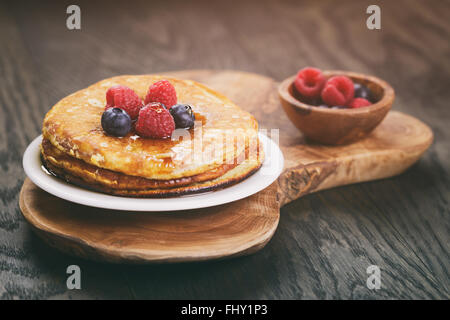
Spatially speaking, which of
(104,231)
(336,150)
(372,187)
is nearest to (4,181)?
(104,231)

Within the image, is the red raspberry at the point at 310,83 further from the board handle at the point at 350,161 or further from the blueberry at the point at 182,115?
the blueberry at the point at 182,115

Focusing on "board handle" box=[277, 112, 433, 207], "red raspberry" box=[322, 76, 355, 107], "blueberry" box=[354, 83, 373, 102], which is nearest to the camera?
"board handle" box=[277, 112, 433, 207]

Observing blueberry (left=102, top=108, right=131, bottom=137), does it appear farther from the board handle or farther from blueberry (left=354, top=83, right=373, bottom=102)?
blueberry (left=354, top=83, right=373, bottom=102)

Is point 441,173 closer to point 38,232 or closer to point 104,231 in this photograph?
point 104,231

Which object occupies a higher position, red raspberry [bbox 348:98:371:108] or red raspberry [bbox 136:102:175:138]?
red raspberry [bbox 136:102:175:138]

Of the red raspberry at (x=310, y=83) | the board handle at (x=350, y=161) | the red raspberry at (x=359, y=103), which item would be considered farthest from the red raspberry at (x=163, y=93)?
the red raspberry at (x=359, y=103)

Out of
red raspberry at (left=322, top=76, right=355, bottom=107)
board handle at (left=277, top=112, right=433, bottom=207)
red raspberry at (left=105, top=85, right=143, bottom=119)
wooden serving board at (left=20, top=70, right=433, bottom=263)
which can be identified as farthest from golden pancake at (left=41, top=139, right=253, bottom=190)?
red raspberry at (left=322, top=76, right=355, bottom=107)

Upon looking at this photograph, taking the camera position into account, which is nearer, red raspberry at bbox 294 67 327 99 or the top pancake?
the top pancake
